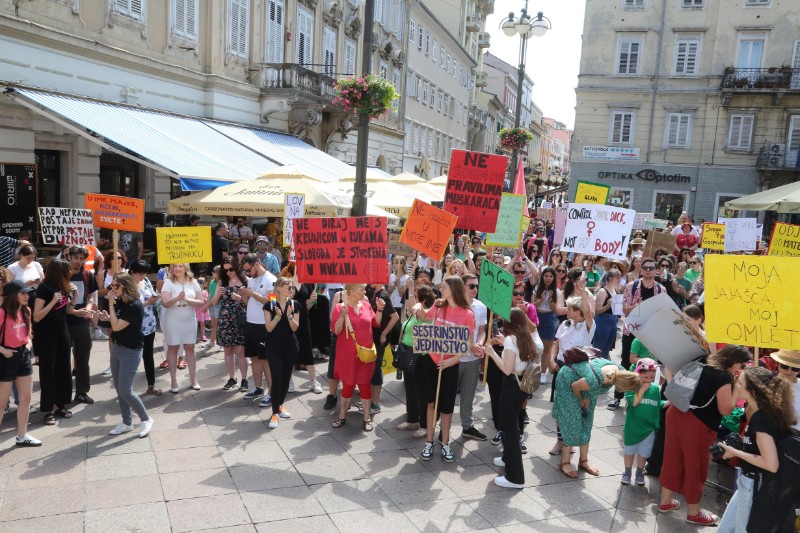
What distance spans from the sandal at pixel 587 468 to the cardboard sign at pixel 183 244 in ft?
17.9

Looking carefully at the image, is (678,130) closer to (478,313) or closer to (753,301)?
(478,313)

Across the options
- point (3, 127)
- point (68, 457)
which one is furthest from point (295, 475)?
point (3, 127)

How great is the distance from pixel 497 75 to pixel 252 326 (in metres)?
75.4

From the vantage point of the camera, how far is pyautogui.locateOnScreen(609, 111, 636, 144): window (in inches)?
1292

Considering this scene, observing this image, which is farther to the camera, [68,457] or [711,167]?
[711,167]

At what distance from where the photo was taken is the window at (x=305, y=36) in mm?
23109

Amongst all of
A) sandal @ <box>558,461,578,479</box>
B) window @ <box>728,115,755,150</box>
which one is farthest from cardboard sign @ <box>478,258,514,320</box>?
window @ <box>728,115,755,150</box>

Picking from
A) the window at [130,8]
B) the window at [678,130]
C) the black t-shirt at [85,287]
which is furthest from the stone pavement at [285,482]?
the window at [678,130]

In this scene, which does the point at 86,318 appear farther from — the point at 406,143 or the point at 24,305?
the point at 406,143

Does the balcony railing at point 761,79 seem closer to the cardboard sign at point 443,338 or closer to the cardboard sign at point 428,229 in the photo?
the cardboard sign at point 428,229

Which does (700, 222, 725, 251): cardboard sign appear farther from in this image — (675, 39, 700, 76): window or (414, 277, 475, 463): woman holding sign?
(675, 39, 700, 76): window

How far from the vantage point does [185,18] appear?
17.2 m

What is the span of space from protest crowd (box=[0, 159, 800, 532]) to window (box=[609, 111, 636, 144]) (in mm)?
24921

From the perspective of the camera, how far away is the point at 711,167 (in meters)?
31.9
